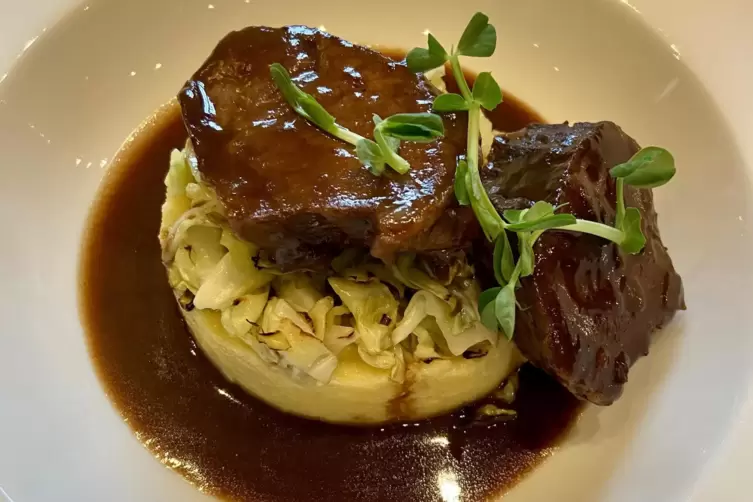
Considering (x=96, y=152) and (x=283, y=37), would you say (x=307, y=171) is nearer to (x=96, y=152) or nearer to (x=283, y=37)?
(x=283, y=37)

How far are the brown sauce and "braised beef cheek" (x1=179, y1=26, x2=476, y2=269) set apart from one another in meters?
0.97

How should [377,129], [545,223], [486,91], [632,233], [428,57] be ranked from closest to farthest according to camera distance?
1. [545,223]
2. [377,129]
3. [632,233]
4. [486,91]
5. [428,57]

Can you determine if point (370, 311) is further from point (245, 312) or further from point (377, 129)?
point (377, 129)

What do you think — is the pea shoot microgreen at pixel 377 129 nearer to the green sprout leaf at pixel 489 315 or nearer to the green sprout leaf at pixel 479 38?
the green sprout leaf at pixel 479 38

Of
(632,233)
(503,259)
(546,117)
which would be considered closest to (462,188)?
(503,259)

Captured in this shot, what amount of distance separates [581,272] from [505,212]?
14.3 inches

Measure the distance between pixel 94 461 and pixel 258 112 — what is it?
165 centimetres

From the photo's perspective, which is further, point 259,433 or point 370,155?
point 259,433

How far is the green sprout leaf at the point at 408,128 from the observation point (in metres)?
2.35

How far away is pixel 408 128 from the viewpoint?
7.73 feet

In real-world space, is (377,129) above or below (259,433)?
above

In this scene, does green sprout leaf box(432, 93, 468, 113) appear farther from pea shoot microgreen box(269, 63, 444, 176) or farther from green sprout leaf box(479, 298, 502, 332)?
green sprout leaf box(479, 298, 502, 332)

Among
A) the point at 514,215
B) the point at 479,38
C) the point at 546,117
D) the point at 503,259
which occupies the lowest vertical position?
the point at 546,117

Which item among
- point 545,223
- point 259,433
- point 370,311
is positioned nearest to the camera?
point 545,223
